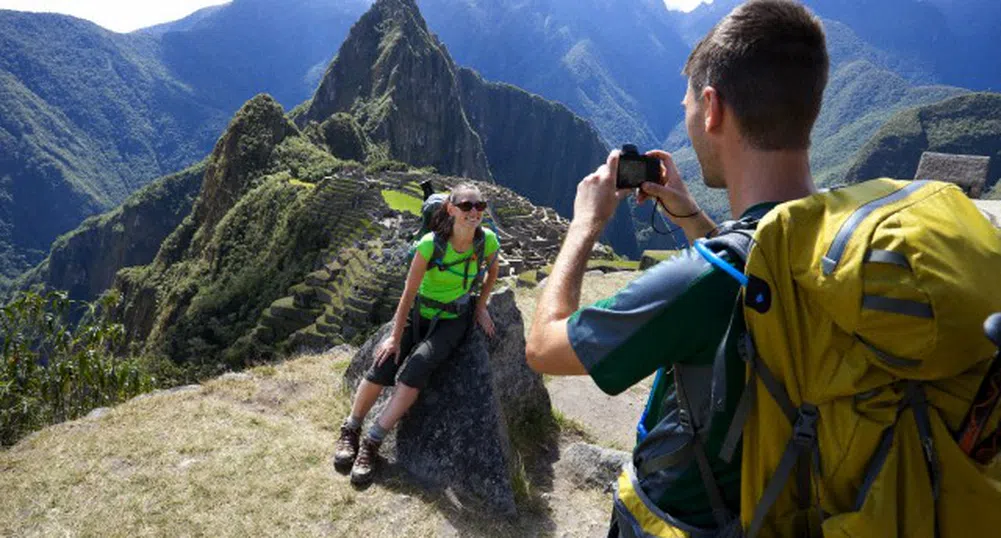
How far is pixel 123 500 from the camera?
167 inches

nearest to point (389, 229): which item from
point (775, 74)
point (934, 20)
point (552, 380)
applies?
point (552, 380)

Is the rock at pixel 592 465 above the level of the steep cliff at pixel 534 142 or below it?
above

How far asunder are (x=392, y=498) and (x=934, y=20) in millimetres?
252600

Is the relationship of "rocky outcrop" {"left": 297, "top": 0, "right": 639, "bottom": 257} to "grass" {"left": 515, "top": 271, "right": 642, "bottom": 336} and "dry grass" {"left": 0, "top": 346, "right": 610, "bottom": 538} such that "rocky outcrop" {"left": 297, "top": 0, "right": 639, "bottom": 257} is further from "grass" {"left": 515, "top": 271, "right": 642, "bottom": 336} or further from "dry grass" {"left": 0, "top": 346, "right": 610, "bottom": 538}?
"dry grass" {"left": 0, "top": 346, "right": 610, "bottom": 538}

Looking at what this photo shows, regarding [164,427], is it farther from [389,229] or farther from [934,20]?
[934,20]

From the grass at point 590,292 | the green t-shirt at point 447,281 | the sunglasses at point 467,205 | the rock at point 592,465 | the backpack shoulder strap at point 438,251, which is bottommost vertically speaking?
the grass at point 590,292

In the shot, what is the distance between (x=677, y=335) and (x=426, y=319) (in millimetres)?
3550

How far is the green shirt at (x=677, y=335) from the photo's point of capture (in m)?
1.33

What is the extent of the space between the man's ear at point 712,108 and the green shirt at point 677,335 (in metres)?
0.24

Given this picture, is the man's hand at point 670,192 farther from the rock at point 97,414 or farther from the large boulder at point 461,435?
the rock at point 97,414

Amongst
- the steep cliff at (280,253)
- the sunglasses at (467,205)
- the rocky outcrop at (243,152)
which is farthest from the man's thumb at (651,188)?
the rocky outcrop at (243,152)

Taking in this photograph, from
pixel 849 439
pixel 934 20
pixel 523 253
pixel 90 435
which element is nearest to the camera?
pixel 849 439

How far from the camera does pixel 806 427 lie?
121cm

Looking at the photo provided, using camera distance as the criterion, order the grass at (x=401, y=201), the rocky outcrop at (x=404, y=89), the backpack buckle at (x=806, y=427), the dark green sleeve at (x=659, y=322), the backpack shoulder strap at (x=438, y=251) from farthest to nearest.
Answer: the rocky outcrop at (x=404, y=89) < the grass at (x=401, y=201) < the backpack shoulder strap at (x=438, y=251) < the dark green sleeve at (x=659, y=322) < the backpack buckle at (x=806, y=427)
